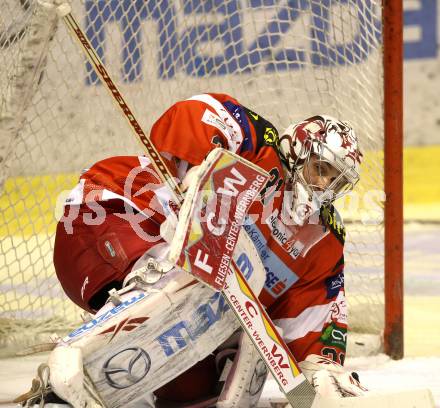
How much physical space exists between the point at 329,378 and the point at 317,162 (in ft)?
1.52

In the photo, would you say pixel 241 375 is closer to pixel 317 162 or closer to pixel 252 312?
pixel 252 312

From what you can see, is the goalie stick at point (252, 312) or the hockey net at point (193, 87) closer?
the goalie stick at point (252, 312)

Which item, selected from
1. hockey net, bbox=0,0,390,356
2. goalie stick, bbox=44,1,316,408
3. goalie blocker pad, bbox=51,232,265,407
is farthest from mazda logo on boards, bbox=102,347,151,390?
hockey net, bbox=0,0,390,356

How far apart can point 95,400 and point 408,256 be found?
311 cm

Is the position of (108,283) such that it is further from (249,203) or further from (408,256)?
(408,256)

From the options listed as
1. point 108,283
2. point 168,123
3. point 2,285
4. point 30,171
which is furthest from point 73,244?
point 30,171

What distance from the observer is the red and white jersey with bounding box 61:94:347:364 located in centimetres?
218

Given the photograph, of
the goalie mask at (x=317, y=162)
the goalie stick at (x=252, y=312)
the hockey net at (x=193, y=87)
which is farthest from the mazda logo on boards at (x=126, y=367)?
the hockey net at (x=193, y=87)

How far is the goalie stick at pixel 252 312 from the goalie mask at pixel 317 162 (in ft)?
1.03

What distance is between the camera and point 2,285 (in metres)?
3.37

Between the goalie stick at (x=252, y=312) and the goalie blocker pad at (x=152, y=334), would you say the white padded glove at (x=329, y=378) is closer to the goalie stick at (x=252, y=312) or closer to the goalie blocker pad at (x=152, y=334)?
the goalie stick at (x=252, y=312)

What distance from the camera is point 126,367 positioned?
2002 mm

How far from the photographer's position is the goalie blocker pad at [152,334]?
195 cm

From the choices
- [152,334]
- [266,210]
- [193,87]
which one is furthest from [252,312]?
[193,87]
